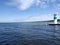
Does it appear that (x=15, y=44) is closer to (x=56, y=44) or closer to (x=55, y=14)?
(x=56, y=44)

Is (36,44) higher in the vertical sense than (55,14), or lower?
lower

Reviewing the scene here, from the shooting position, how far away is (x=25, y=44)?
14.4 metres

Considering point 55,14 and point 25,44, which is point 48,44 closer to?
point 25,44

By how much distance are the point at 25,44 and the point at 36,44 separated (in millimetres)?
1619

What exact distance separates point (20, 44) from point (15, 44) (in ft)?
2.44

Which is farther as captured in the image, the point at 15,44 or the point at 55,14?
the point at 55,14

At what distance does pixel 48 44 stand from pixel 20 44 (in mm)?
4083

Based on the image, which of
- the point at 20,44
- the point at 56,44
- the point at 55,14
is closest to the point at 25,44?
the point at 20,44

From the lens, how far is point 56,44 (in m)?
14.2

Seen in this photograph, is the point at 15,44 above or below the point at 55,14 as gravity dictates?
below

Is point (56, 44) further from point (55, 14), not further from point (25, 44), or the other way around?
point (55, 14)

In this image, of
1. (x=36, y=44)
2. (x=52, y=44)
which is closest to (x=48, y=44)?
(x=52, y=44)

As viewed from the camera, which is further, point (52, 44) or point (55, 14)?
point (55, 14)

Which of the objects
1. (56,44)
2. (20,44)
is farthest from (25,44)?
(56,44)
